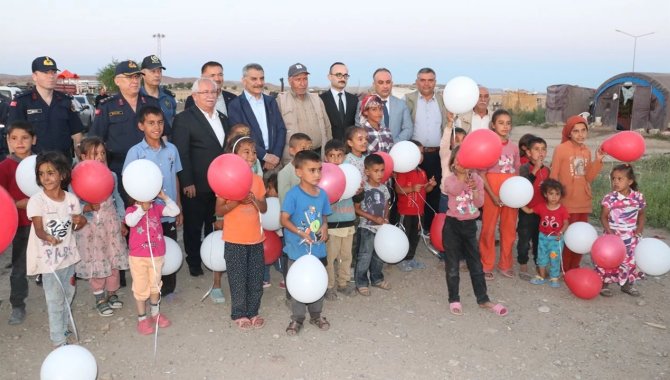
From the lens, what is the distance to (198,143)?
4.78m

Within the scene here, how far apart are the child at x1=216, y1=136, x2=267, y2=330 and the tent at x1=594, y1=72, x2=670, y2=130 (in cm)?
2028

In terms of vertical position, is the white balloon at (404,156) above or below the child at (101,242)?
above

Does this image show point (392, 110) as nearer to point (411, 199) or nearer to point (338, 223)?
point (411, 199)

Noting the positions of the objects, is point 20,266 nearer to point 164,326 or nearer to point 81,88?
point 164,326

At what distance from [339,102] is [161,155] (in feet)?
7.59

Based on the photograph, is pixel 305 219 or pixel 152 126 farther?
pixel 152 126

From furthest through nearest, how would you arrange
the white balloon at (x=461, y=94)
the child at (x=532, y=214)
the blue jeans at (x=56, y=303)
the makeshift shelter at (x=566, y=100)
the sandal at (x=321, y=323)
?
the makeshift shelter at (x=566, y=100) → the child at (x=532, y=214) → the white balloon at (x=461, y=94) → the sandal at (x=321, y=323) → the blue jeans at (x=56, y=303)

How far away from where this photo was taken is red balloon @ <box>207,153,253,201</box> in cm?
357

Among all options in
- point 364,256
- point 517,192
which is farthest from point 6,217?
point 517,192

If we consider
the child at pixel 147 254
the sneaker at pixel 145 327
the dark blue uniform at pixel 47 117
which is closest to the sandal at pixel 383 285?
the child at pixel 147 254

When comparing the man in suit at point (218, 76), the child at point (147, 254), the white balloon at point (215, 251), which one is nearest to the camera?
the child at point (147, 254)

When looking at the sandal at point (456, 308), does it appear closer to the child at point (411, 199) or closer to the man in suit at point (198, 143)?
the child at point (411, 199)

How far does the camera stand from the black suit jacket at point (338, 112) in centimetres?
584

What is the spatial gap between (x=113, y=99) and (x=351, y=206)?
97.3 inches
